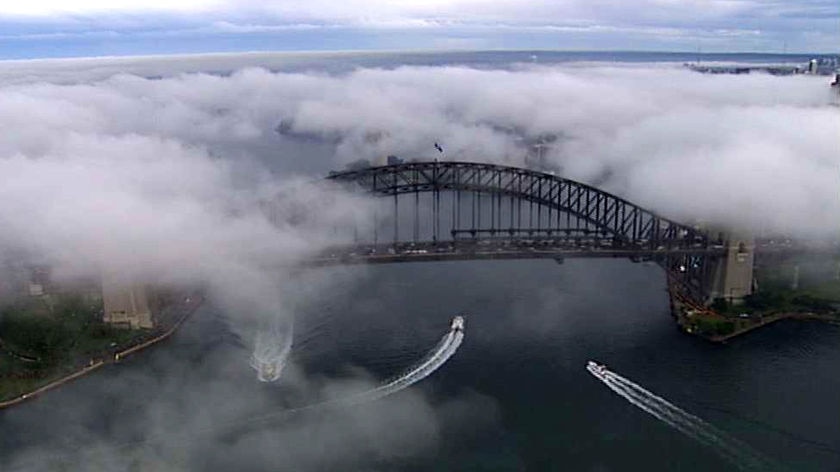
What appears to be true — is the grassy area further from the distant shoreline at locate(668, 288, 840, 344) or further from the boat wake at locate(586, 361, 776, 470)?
the distant shoreline at locate(668, 288, 840, 344)

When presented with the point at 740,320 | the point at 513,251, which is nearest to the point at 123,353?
the point at 513,251

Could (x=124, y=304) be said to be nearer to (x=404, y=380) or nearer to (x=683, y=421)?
(x=404, y=380)

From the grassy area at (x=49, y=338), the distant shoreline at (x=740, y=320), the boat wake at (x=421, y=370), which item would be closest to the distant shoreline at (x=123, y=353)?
the grassy area at (x=49, y=338)

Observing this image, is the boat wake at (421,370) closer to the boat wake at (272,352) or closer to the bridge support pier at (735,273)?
the boat wake at (272,352)

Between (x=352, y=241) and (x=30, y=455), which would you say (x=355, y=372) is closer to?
(x=30, y=455)

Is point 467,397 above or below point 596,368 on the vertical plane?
below

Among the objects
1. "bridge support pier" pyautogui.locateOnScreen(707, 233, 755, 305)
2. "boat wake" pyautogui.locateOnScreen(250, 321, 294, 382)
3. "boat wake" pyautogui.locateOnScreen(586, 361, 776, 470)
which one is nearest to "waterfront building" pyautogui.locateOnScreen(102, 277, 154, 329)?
"boat wake" pyautogui.locateOnScreen(250, 321, 294, 382)

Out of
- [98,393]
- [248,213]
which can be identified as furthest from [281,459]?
[248,213]
